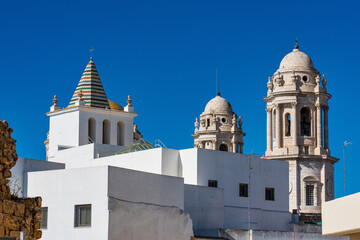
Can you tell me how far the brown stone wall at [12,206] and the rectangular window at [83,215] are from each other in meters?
14.7

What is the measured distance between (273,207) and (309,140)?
69.9 ft

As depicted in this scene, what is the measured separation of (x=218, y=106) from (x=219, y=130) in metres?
2.73

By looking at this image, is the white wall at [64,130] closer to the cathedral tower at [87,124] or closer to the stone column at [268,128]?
the cathedral tower at [87,124]

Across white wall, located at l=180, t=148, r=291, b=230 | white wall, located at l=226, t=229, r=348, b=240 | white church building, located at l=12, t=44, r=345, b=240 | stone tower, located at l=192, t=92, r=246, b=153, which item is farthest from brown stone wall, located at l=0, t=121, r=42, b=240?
stone tower, located at l=192, t=92, r=246, b=153

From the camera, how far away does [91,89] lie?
44500mm

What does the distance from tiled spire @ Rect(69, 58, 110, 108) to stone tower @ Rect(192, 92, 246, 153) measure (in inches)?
1060

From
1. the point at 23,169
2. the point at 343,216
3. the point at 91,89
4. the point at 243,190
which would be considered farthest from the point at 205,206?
the point at 343,216

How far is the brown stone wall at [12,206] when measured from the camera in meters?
13.1

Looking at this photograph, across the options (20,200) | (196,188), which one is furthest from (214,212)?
(20,200)

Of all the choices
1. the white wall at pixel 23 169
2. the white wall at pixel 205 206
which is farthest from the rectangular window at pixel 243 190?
the white wall at pixel 23 169

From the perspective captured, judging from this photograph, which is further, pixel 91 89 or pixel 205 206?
pixel 91 89

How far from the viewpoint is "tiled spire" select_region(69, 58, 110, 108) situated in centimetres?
4387

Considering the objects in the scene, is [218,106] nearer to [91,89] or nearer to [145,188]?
[91,89]

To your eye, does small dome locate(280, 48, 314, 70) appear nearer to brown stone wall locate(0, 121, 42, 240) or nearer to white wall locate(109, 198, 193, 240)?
white wall locate(109, 198, 193, 240)
